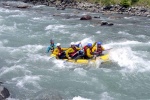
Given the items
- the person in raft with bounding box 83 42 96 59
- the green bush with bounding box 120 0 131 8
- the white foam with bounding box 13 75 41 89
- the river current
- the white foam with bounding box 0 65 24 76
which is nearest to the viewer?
the river current

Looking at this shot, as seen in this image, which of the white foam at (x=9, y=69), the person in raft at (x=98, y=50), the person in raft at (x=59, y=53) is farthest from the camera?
the person in raft at (x=59, y=53)

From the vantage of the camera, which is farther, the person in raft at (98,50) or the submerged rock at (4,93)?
the person in raft at (98,50)

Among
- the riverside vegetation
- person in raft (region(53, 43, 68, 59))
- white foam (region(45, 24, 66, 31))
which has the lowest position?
person in raft (region(53, 43, 68, 59))

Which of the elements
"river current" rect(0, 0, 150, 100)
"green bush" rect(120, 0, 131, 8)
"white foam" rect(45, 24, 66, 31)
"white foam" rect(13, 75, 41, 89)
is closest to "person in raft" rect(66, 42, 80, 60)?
"river current" rect(0, 0, 150, 100)

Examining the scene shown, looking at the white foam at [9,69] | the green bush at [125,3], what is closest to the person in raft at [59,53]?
the white foam at [9,69]

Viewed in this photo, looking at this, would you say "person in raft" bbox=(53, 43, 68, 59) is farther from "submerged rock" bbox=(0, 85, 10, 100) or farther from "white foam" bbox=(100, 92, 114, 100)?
"submerged rock" bbox=(0, 85, 10, 100)

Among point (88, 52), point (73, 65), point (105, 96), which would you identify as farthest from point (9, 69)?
point (105, 96)

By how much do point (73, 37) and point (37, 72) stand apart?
23.0 ft

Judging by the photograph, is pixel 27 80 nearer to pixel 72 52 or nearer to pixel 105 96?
pixel 72 52

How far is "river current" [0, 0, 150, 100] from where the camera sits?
12906 mm

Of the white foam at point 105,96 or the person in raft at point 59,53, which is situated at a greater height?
the person in raft at point 59,53

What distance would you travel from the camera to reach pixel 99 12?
30484 mm

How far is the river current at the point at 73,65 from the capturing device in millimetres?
12906

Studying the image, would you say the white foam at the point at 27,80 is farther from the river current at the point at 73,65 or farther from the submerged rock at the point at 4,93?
the submerged rock at the point at 4,93
